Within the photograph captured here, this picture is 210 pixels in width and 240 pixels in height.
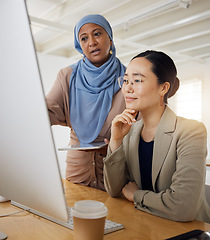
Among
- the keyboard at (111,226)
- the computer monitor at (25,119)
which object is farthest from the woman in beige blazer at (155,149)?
the computer monitor at (25,119)

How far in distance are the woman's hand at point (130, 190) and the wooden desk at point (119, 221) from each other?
0.13 feet

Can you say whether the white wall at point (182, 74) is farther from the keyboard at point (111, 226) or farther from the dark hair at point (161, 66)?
the keyboard at point (111, 226)

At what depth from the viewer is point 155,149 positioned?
1.12 metres

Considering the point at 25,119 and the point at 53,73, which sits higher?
the point at 53,73

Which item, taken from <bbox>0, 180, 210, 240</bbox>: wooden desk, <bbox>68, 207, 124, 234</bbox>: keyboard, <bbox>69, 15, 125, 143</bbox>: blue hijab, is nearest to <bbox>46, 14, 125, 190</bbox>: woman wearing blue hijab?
<bbox>69, 15, 125, 143</bbox>: blue hijab

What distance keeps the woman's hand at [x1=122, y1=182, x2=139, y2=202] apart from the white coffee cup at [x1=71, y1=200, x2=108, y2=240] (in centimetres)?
45

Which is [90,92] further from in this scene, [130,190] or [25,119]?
[25,119]

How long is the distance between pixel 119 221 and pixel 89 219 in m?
0.28

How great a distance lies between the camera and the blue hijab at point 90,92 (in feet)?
5.30

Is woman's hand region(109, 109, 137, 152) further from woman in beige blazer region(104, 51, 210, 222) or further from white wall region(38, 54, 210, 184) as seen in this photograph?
white wall region(38, 54, 210, 184)

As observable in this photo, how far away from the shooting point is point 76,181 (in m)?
A: 1.55

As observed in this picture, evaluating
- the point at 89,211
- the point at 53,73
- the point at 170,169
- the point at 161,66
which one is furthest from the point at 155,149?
the point at 53,73

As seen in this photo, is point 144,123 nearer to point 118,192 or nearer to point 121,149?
point 121,149

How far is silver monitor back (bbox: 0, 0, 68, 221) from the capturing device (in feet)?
1.56
